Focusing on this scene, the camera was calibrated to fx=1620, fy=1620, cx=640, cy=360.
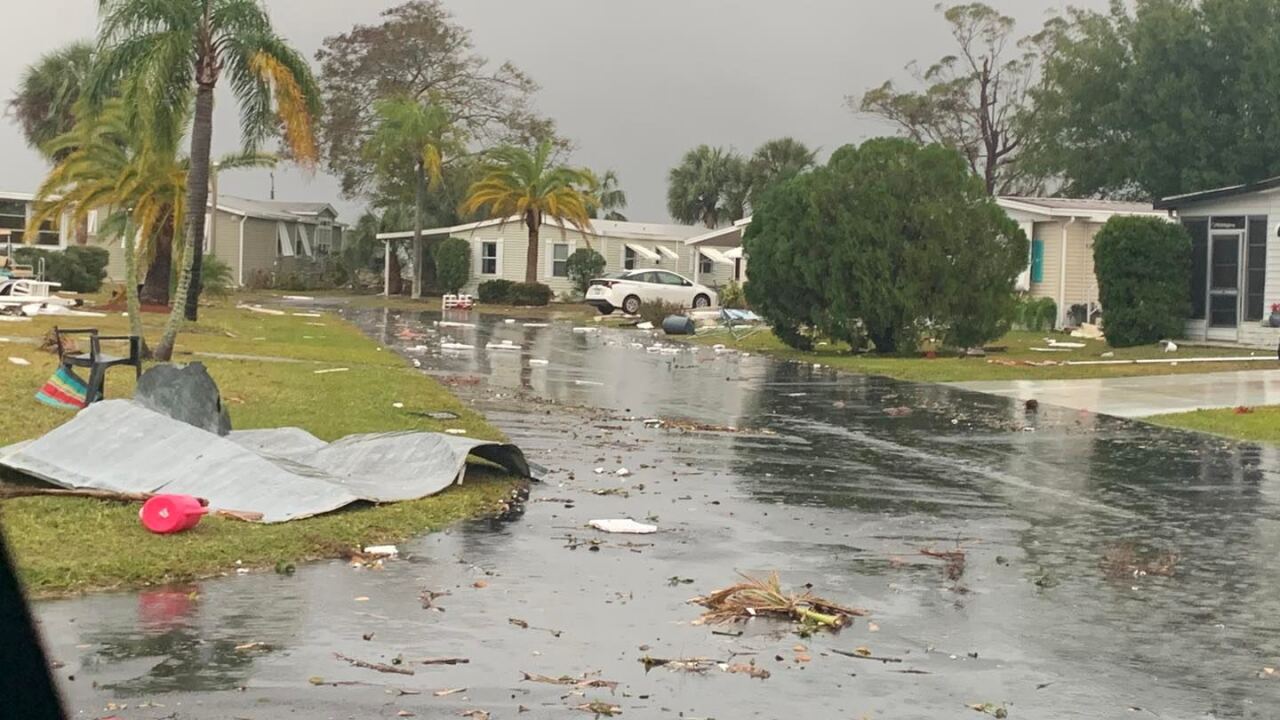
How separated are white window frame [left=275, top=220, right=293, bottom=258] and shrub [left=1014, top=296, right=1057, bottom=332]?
46594mm

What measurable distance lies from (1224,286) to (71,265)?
34984 millimetres

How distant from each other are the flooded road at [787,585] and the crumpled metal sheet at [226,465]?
37.6 inches

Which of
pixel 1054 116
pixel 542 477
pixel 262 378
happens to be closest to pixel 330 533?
pixel 542 477

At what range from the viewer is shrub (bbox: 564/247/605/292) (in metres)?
66.4

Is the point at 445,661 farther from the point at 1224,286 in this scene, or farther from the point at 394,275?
the point at 394,275

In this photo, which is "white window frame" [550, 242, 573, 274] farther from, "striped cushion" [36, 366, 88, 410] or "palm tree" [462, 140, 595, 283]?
"striped cushion" [36, 366, 88, 410]

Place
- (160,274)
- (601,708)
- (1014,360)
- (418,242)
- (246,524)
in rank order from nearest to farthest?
1. (601,708)
2. (246,524)
3. (1014,360)
4. (160,274)
5. (418,242)

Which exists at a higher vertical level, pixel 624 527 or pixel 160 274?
pixel 160 274

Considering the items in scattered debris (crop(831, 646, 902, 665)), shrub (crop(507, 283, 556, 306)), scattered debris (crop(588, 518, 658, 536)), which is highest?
shrub (crop(507, 283, 556, 306))

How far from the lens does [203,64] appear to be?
31.1 m

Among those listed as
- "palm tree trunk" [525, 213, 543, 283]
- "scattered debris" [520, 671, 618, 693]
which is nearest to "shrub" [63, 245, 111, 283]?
"palm tree trunk" [525, 213, 543, 283]

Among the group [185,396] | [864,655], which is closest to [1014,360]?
[185,396]

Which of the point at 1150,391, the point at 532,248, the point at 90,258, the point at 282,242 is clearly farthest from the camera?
the point at 282,242

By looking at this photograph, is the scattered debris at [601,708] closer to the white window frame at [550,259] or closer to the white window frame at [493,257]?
the white window frame at [550,259]
